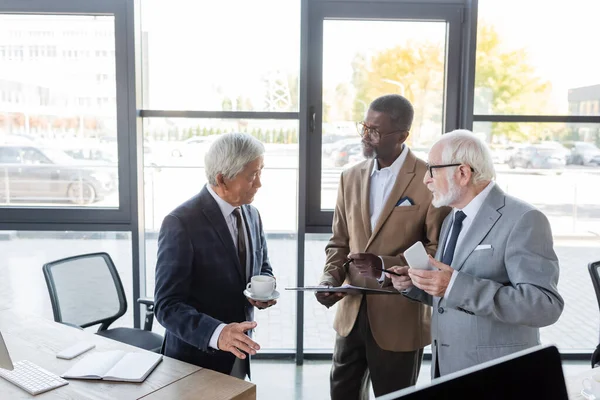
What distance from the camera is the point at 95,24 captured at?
3.55 metres

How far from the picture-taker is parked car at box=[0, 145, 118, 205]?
365cm

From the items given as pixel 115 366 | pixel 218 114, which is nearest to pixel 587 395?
pixel 115 366

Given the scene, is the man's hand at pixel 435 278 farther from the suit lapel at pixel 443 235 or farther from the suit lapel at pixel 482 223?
the suit lapel at pixel 443 235

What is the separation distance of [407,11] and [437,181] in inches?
81.1

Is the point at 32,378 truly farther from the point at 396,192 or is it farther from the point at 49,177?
the point at 49,177

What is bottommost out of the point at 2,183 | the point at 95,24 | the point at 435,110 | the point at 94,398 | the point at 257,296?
the point at 94,398

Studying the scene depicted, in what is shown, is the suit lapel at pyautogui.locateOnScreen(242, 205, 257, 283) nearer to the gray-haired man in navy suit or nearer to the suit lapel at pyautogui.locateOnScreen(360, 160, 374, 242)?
the gray-haired man in navy suit

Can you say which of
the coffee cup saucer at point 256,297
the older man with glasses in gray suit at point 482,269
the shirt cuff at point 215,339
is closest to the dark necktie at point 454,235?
the older man with glasses in gray suit at point 482,269

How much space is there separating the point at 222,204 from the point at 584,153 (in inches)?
118

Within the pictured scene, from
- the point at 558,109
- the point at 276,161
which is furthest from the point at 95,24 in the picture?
the point at 558,109

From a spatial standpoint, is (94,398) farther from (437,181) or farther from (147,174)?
(147,174)

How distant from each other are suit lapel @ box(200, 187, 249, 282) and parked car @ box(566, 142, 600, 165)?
2.90 meters

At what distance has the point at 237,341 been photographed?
173 cm

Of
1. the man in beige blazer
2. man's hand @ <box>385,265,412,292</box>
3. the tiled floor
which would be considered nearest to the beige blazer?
the man in beige blazer
